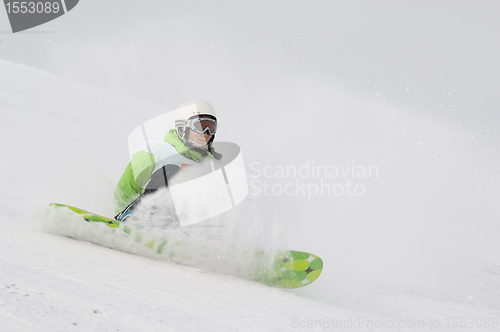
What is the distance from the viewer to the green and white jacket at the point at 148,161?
3488mm

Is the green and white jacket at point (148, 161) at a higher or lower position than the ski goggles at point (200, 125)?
lower

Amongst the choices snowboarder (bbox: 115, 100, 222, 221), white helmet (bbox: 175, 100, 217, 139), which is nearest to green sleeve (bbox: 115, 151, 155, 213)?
snowboarder (bbox: 115, 100, 222, 221)

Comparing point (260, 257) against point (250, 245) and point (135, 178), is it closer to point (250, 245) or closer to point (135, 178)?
point (250, 245)

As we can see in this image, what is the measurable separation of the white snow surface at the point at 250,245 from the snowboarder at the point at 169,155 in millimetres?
669

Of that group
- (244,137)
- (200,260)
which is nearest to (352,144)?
(244,137)

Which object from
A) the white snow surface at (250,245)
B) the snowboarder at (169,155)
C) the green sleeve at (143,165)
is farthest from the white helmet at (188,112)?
the white snow surface at (250,245)

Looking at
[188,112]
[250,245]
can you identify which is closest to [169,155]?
[188,112]

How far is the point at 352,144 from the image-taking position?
15.6 metres

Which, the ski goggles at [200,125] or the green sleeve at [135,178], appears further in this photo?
the ski goggles at [200,125]

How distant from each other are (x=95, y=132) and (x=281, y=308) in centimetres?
1150

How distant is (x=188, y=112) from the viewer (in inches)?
149

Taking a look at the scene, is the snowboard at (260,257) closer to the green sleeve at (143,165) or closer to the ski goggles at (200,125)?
the green sleeve at (143,165)

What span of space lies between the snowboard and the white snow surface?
0.13 m

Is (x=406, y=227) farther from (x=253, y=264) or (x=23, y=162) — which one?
(x=23, y=162)
